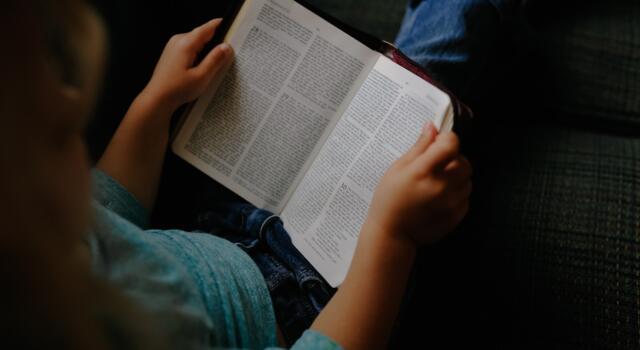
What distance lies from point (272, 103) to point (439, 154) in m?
0.23

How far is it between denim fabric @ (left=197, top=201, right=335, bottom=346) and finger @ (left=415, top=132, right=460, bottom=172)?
18 centimetres

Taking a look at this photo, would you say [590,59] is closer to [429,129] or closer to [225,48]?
[429,129]

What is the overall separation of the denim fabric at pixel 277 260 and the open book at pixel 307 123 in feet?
0.05

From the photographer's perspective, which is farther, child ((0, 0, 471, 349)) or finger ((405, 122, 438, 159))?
finger ((405, 122, 438, 159))

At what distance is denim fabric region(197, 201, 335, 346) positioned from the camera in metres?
0.63

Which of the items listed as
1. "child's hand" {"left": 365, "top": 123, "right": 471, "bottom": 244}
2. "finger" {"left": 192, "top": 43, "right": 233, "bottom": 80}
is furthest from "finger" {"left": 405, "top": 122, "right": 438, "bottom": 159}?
"finger" {"left": 192, "top": 43, "right": 233, "bottom": 80}

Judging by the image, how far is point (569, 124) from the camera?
0.81m

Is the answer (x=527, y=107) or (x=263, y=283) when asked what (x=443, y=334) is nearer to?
(x=263, y=283)

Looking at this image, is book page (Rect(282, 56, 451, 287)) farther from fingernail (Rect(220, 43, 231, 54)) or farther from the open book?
fingernail (Rect(220, 43, 231, 54))

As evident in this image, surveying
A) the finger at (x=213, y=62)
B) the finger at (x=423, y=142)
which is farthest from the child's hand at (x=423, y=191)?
the finger at (x=213, y=62)

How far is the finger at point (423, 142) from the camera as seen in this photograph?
1.91ft

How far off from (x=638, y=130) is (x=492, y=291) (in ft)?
1.09

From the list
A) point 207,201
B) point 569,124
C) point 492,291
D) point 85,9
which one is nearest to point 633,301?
point 492,291

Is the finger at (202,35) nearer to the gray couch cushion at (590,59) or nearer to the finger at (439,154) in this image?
the finger at (439,154)
